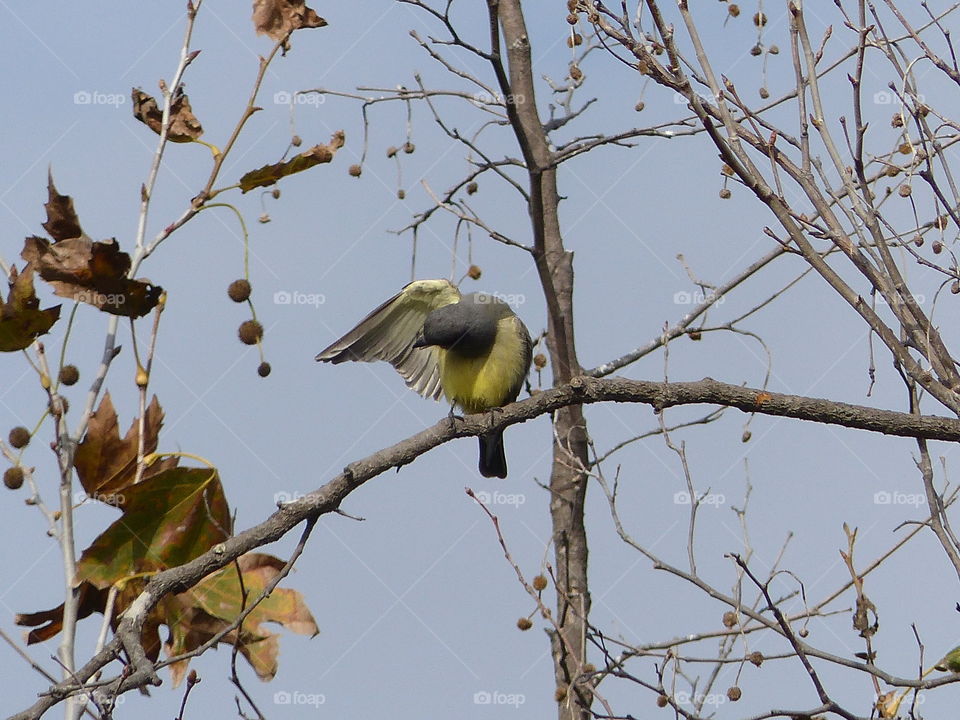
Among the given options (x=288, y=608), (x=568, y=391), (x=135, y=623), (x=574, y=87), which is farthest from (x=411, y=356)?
(x=135, y=623)

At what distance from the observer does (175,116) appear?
3.91m

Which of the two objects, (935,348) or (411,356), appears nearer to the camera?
(935,348)

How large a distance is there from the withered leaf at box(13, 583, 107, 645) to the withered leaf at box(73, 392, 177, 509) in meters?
0.28

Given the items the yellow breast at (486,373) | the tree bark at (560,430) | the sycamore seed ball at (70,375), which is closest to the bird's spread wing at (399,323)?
the yellow breast at (486,373)

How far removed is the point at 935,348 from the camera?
3.49m

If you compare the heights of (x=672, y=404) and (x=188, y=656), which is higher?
(x=672, y=404)

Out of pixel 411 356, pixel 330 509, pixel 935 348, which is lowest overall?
pixel 330 509

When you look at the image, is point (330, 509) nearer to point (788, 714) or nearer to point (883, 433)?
point (788, 714)

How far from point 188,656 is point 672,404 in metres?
1.94

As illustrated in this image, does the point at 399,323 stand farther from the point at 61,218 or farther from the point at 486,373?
the point at 61,218

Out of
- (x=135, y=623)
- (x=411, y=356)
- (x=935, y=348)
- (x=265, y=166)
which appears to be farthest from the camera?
(x=411, y=356)

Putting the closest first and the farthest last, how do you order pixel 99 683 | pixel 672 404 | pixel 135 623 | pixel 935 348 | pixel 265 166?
pixel 99 683 < pixel 135 623 < pixel 935 348 < pixel 265 166 < pixel 672 404

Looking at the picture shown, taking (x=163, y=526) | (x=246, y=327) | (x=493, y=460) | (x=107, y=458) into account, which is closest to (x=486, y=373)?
(x=493, y=460)

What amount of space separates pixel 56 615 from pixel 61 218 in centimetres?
127
